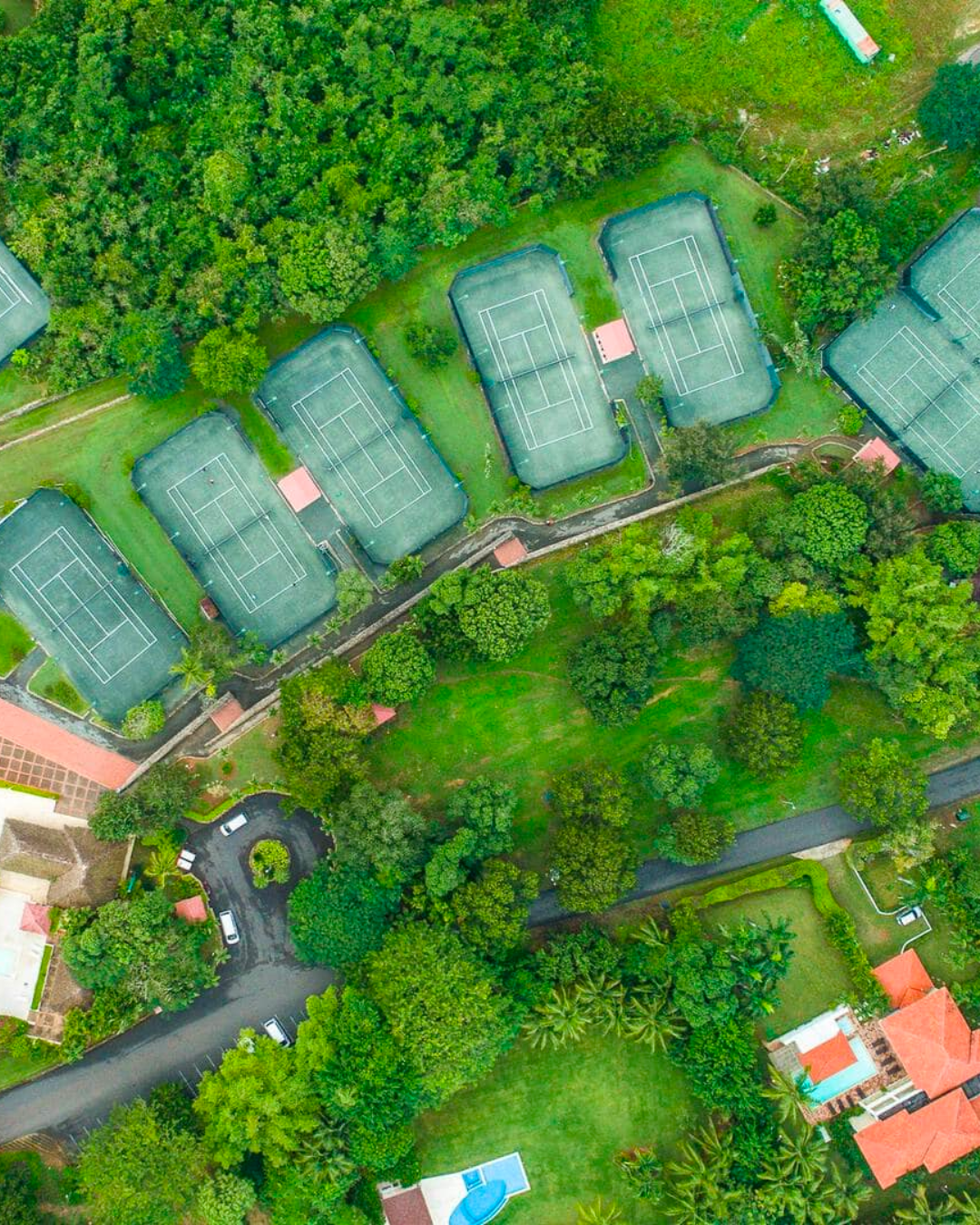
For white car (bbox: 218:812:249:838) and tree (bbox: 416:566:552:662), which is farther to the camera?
white car (bbox: 218:812:249:838)

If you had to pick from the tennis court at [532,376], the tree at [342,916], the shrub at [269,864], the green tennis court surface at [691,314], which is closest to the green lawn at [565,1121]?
A: the tree at [342,916]

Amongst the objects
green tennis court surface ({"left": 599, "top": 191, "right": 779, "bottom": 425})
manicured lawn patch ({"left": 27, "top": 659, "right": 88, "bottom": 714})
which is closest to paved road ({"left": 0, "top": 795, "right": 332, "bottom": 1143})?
manicured lawn patch ({"left": 27, "top": 659, "right": 88, "bottom": 714})

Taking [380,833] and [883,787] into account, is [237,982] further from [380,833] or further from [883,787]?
[883,787]

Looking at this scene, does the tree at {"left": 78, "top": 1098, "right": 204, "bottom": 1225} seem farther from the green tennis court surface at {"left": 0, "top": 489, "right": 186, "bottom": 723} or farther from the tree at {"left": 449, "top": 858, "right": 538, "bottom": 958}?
the green tennis court surface at {"left": 0, "top": 489, "right": 186, "bottom": 723}

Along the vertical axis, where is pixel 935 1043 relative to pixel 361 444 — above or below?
below

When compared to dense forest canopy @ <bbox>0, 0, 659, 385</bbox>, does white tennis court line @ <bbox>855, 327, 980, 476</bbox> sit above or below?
below

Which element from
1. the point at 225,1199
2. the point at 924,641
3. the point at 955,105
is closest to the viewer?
the point at 225,1199

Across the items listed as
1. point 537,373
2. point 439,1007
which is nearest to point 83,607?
point 537,373

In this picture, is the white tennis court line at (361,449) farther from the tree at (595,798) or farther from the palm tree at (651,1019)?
the palm tree at (651,1019)
